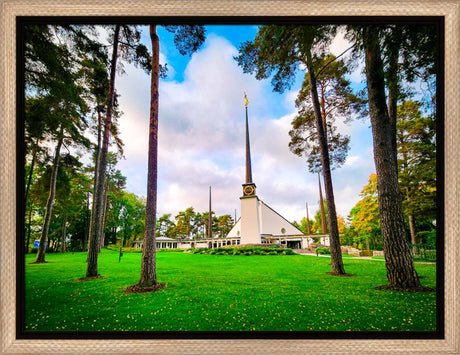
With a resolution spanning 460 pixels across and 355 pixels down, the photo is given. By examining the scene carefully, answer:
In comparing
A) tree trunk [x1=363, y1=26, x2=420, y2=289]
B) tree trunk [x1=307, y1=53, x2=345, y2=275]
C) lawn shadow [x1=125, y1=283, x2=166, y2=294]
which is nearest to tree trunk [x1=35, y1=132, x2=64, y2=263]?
lawn shadow [x1=125, y1=283, x2=166, y2=294]

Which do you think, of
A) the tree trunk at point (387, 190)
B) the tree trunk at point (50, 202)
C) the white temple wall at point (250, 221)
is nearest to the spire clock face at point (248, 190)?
the white temple wall at point (250, 221)

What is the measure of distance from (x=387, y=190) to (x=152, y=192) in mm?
4413

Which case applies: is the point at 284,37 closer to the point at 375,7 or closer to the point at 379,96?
the point at 375,7

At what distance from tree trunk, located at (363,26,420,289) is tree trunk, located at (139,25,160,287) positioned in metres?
4.03

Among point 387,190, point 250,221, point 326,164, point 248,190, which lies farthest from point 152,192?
point 248,190

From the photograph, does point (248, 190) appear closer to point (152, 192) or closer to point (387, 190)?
point (152, 192)

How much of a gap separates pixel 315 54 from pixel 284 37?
191cm

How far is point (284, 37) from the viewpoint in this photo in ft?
9.20

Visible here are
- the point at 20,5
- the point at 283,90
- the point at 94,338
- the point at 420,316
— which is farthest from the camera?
the point at 283,90

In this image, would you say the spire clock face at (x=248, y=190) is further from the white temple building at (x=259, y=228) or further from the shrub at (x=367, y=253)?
the shrub at (x=367, y=253)

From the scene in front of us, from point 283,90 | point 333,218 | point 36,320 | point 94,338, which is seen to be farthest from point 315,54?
point 36,320

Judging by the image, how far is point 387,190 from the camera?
131 inches

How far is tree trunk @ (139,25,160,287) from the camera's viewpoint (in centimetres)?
393

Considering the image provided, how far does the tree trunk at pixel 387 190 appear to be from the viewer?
314 cm
